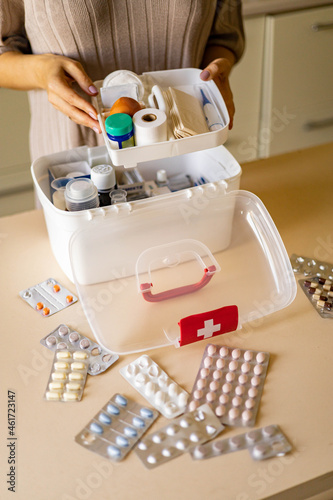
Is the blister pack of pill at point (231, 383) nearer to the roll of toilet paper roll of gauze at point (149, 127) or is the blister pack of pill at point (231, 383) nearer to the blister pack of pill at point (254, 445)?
the blister pack of pill at point (254, 445)

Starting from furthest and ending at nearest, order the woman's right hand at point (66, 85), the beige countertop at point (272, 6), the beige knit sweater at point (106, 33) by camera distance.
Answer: the beige countertop at point (272, 6), the beige knit sweater at point (106, 33), the woman's right hand at point (66, 85)

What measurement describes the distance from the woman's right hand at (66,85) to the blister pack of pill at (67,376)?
33 centimetres

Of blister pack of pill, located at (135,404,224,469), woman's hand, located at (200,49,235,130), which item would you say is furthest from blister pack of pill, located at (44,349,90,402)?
woman's hand, located at (200,49,235,130)

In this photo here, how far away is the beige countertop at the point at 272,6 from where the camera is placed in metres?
1.80

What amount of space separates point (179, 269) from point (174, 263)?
1cm

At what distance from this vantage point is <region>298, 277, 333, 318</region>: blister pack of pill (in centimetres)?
77

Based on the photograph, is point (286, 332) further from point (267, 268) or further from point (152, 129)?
point (152, 129)

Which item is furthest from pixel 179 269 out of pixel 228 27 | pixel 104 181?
pixel 228 27

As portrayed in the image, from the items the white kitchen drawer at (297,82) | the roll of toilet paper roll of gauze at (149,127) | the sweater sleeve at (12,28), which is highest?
the sweater sleeve at (12,28)

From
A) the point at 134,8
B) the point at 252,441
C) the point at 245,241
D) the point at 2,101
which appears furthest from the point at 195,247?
the point at 2,101

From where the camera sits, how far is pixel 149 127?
72 centimetres

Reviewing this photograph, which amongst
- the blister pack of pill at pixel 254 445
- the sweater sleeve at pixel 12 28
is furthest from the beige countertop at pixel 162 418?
the sweater sleeve at pixel 12 28

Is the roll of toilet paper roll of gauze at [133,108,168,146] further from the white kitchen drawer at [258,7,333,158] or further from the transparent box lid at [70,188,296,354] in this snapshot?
the white kitchen drawer at [258,7,333,158]

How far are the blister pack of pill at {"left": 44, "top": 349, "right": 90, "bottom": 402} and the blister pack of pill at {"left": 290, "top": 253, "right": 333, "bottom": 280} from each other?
36 centimetres
